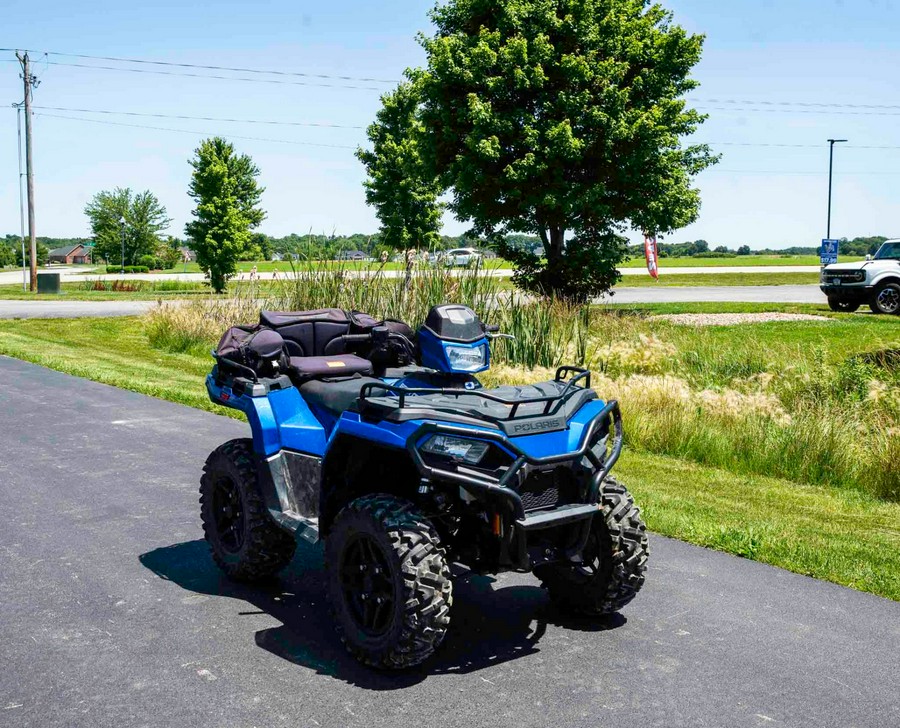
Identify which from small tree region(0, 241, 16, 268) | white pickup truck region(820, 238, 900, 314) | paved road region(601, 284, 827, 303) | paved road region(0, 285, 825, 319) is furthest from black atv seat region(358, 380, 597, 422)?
small tree region(0, 241, 16, 268)

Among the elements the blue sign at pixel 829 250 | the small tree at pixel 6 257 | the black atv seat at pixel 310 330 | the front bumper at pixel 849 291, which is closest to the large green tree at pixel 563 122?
the front bumper at pixel 849 291

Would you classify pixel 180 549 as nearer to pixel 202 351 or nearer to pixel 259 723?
pixel 259 723

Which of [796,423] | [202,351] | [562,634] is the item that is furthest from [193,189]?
[562,634]

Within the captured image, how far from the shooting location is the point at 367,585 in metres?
4.49

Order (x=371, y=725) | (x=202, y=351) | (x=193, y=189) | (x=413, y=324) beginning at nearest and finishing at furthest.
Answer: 1. (x=371, y=725)
2. (x=413, y=324)
3. (x=202, y=351)
4. (x=193, y=189)

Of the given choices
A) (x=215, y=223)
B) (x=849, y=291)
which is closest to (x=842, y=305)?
(x=849, y=291)

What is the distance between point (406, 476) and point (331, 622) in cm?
86

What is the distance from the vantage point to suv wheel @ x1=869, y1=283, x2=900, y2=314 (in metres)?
26.4

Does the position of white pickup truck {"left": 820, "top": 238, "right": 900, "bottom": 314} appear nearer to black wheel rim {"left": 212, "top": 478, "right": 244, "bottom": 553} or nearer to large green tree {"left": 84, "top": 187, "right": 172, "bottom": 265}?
black wheel rim {"left": 212, "top": 478, "right": 244, "bottom": 553}

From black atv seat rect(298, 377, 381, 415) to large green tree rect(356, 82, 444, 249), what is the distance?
45241 millimetres

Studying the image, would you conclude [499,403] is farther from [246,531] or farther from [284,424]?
[246,531]

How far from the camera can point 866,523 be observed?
716cm

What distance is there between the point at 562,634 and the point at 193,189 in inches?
1964

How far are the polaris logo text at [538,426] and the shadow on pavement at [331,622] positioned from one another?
43.1 inches
